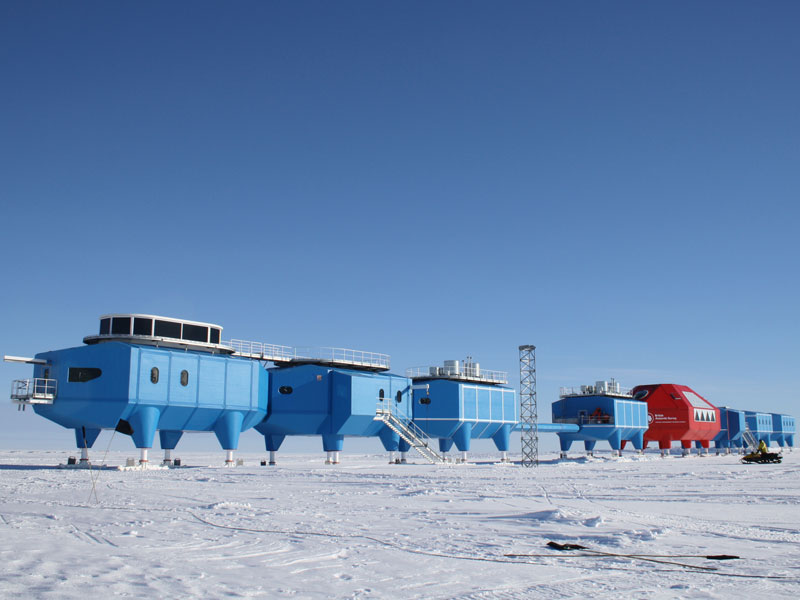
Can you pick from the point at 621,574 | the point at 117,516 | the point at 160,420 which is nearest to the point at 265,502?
the point at 117,516

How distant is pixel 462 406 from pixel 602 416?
77.6ft

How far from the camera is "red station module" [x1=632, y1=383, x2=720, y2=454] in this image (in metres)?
86.2

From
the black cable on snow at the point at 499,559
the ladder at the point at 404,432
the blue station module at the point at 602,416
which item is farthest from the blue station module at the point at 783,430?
the black cable on snow at the point at 499,559

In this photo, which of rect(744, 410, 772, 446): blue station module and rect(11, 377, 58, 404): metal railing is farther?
rect(744, 410, 772, 446): blue station module

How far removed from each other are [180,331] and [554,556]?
127ft

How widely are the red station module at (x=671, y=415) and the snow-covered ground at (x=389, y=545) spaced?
65.4m

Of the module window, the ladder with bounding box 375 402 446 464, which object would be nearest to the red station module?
the ladder with bounding box 375 402 446 464

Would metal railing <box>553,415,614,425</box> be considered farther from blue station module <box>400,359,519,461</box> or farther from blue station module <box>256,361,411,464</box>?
blue station module <box>256,361,411,464</box>

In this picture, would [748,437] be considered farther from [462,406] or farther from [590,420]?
[462,406]

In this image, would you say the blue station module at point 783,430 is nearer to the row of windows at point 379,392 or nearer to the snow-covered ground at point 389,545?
the row of windows at point 379,392

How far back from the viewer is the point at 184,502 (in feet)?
68.3

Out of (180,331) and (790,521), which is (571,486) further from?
(180,331)

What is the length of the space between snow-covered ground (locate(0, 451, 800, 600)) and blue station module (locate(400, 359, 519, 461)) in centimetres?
3605

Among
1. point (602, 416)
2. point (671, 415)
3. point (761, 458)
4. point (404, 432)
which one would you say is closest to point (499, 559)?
point (404, 432)
